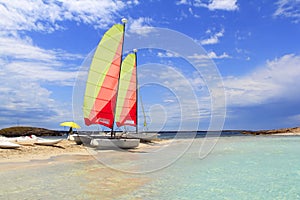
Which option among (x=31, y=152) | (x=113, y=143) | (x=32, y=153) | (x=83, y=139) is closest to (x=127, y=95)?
(x=83, y=139)

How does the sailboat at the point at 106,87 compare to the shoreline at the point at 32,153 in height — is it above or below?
above

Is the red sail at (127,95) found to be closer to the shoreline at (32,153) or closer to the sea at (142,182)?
the shoreline at (32,153)

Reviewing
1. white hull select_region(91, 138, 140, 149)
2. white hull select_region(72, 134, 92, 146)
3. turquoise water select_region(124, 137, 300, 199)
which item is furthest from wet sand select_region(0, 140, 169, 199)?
white hull select_region(72, 134, 92, 146)

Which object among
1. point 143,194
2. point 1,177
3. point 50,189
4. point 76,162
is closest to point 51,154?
point 76,162

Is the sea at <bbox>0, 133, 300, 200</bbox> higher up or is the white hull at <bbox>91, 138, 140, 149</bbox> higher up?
the white hull at <bbox>91, 138, 140, 149</bbox>

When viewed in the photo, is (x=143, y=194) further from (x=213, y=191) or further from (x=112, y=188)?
(x=213, y=191)

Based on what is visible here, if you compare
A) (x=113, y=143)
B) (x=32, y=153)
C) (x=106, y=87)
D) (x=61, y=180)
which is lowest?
(x=61, y=180)

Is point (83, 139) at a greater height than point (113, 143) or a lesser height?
greater

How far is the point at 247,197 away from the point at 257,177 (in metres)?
3.36

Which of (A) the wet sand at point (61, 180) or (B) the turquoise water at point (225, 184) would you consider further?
(B) the turquoise water at point (225, 184)

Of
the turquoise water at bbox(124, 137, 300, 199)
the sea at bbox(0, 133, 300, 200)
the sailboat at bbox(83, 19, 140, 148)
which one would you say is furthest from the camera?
the sailboat at bbox(83, 19, 140, 148)

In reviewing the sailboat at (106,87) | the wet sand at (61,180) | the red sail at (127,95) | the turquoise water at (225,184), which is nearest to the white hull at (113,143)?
the sailboat at (106,87)

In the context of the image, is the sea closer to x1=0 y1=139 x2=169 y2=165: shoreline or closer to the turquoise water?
the turquoise water

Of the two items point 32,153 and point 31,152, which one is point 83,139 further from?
point 32,153
